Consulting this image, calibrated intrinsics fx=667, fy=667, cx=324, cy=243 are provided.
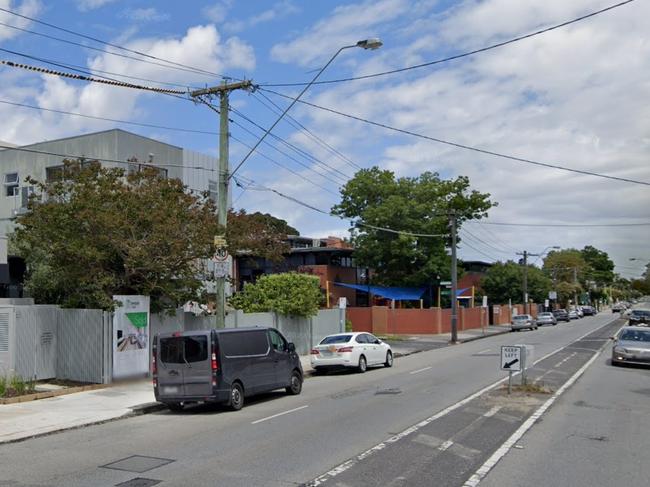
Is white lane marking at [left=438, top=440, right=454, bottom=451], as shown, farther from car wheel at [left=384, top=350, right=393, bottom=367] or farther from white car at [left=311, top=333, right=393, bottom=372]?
car wheel at [left=384, top=350, right=393, bottom=367]

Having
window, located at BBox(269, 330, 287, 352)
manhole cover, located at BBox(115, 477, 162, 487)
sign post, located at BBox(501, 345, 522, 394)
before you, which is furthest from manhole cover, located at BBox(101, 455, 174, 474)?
sign post, located at BBox(501, 345, 522, 394)

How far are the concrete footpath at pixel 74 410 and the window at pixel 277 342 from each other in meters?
3.04

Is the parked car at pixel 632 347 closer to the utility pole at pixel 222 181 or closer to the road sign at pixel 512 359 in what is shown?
the road sign at pixel 512 359

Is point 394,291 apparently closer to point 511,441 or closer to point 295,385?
point 295,385

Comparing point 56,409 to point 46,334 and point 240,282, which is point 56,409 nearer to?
point 46,334

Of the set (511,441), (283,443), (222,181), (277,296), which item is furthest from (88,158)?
(511,441)

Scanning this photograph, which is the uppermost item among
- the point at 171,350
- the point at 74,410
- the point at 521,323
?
the point at 171,350

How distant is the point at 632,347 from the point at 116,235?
56.2 ft

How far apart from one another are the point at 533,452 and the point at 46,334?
Answer: 43.8 feet

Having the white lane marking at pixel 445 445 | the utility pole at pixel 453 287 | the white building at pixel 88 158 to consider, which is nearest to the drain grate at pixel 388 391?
the white lane marking at pixel 445 445

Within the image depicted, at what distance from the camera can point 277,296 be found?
26297mm

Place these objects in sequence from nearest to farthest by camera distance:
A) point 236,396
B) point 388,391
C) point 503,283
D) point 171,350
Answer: point 236,396 < point 171,350 < point 388,391 < point 503,283

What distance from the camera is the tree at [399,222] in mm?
47406

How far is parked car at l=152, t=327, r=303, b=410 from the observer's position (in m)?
13.6
